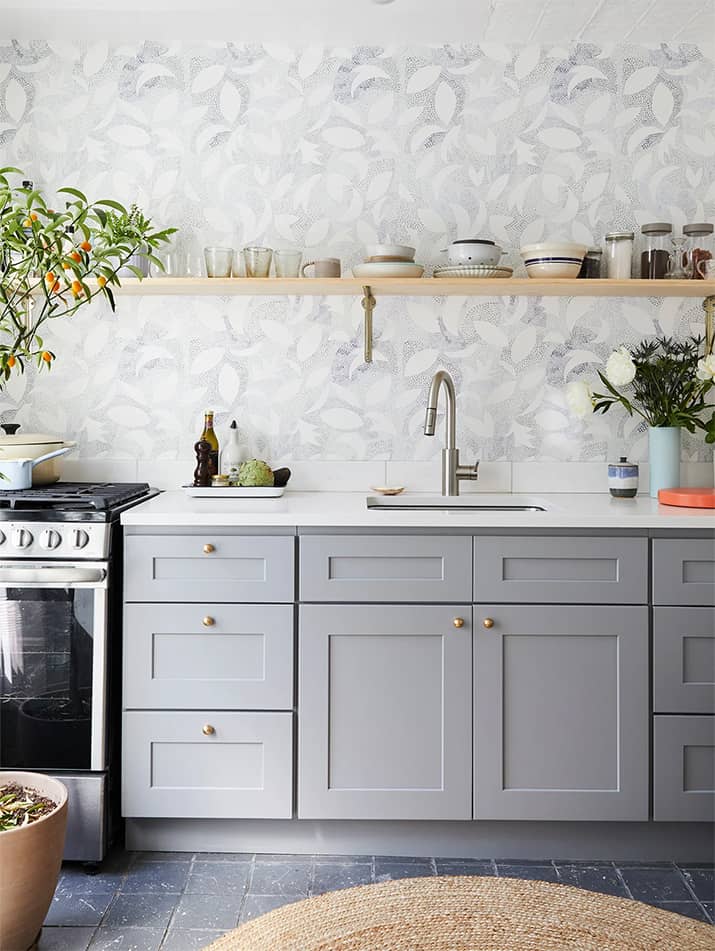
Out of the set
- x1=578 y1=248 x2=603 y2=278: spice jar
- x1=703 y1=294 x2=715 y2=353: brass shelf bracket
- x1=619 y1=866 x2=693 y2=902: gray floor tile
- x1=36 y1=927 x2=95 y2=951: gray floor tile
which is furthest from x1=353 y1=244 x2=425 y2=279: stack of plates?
x1=36 y1=927 x2=95 y2=951: gray floor tile

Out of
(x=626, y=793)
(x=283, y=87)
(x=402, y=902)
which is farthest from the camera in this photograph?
(x=283, y=87)

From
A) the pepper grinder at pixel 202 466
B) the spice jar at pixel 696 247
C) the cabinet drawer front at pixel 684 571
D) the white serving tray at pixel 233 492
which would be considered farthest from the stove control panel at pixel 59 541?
the spice jar at pixel 696 247

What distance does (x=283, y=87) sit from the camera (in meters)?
3.00

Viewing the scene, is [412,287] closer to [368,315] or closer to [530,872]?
→ [368,315]

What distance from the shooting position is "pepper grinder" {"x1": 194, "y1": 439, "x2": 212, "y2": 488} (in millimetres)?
2867

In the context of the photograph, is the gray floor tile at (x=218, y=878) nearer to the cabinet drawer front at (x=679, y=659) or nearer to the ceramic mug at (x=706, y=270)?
the cabinet drawer front at (x=679, y=659)

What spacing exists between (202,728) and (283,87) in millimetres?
2119

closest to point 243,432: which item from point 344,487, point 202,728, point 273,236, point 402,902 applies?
point 344,487

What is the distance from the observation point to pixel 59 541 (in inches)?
93.0

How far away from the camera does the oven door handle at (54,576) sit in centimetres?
235

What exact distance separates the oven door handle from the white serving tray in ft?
1.57

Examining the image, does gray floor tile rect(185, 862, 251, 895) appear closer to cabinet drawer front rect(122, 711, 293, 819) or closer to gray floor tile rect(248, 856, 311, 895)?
gray floor tile rect(248, 856, 311, 895)

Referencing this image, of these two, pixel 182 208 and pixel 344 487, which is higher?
pixel 182 208

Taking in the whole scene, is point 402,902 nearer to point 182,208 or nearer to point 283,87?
point 182,208
